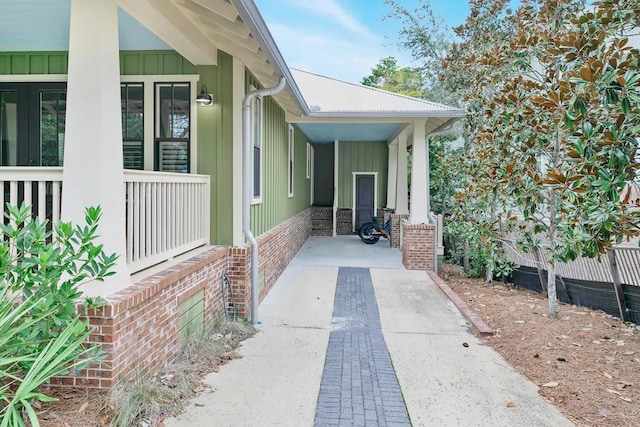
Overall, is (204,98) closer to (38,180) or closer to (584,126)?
(38,180)

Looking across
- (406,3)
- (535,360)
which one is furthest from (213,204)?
(406,3)

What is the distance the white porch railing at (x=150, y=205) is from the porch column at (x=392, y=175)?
28.1ft

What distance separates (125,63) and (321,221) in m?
10.00

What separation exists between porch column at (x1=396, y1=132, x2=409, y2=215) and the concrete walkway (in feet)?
16.5

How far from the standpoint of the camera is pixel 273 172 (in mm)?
7934

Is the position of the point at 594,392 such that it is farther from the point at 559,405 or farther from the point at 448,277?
the point at 448,277

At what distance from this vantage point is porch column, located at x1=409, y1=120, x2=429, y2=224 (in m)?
9.11

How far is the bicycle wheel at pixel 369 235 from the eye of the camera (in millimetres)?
12625

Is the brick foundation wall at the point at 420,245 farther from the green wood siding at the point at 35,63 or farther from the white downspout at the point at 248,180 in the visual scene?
the green wood siding at the point at 35,63

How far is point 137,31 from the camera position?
15.0ft

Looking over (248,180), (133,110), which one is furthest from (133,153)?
(248,180)

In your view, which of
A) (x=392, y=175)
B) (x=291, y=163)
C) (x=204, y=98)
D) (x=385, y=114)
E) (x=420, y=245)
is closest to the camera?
(x=204, y=98)

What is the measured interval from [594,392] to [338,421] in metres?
2.16

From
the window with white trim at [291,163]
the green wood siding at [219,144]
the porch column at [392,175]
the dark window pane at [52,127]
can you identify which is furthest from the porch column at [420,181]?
the dark window pane at [52,127]
